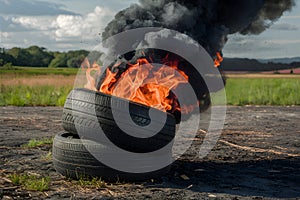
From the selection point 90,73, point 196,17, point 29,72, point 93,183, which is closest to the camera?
point 93,183

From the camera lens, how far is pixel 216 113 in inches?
628

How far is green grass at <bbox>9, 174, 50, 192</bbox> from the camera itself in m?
5.59

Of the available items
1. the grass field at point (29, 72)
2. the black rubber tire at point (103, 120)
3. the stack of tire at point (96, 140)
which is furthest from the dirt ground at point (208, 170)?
the grass field at point (29, 72)

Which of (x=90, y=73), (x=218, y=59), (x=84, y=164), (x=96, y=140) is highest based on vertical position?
(x=218, y=59)

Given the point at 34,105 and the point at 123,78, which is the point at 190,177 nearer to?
the point at 123,78

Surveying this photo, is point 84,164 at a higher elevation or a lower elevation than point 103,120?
lower

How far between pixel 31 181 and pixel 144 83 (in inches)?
108

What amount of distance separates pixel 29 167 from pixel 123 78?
7.15 feet

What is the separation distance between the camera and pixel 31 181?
19.3 ft

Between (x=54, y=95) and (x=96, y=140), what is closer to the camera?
(x=96, y=140)

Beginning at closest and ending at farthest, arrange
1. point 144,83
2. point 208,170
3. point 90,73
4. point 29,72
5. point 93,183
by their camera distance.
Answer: point 93,183
point 208,170
point 144,83
point 90,73
point 29,72

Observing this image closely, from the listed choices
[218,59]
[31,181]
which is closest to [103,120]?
[31,181]

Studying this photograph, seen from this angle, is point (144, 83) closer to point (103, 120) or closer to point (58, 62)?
point (103, 120)

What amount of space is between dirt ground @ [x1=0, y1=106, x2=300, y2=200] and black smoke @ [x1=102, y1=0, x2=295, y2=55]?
224 centimetres
